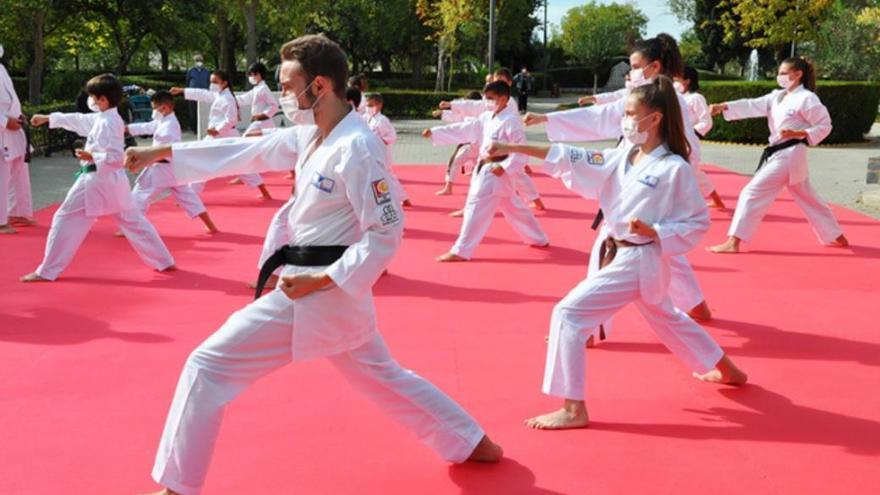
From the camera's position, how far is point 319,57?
11.7ft

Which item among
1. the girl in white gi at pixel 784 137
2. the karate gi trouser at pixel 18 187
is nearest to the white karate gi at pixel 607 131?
the girl in white gi at pixel 784 137

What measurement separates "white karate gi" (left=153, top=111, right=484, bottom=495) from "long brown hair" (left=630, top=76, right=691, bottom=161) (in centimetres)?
177

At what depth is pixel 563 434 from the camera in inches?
183

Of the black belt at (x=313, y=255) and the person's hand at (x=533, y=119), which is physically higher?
the person's hand at (x=533, y=119)

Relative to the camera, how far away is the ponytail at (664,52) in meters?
6.76

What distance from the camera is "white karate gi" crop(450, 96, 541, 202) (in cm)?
957

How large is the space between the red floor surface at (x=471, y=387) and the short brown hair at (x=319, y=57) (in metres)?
1.73

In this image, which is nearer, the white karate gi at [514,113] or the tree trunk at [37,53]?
the white karate gi at [514,113]

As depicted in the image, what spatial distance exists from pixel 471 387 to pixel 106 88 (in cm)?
433

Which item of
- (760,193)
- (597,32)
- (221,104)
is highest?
(597,32)

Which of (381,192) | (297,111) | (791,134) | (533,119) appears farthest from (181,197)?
(381,192)

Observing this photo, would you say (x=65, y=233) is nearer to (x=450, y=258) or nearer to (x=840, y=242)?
(x=450, y=258)

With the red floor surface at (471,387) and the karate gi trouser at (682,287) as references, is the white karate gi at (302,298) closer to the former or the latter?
the red floor surface at (471,387)

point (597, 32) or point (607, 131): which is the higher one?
point (597, 32)
